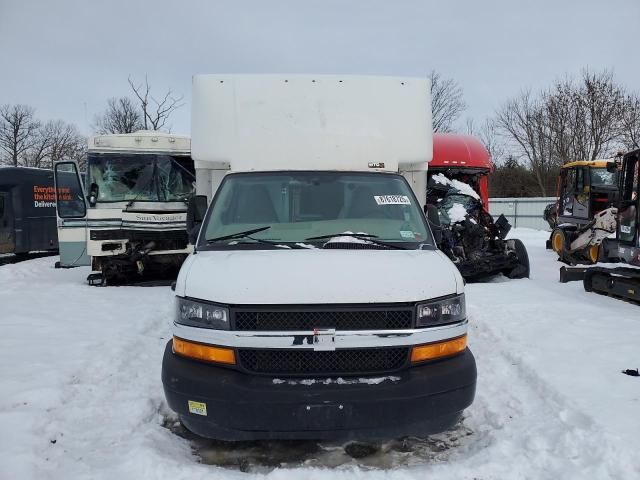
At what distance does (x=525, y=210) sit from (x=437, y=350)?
29.8 meters

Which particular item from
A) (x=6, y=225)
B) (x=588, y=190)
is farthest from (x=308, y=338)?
(x=6, y=225)

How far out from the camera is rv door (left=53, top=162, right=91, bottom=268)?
35.2ft

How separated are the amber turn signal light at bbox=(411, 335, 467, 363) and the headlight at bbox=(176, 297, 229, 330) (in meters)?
1.26

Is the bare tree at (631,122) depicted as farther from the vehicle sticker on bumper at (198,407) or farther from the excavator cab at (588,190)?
the vehicle sticker on bumper at (198,407)

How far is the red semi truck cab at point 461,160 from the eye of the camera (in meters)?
12.6

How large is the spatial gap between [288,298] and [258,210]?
144cm

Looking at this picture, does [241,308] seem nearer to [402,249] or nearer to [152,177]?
[402,249]

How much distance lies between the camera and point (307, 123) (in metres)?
5.37

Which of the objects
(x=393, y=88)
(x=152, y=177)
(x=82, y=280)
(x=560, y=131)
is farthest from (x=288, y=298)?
(x=560, y=131)

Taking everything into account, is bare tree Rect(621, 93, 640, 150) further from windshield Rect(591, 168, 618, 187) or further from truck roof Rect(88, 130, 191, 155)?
truck roof Rect(88, 130, 191, 155)

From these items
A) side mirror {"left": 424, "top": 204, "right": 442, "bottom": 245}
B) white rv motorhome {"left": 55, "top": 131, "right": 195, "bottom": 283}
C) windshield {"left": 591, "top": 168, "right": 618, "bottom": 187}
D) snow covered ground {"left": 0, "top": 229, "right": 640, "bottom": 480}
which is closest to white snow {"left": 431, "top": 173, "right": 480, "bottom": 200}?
windshield {"left": 591, "top": 168, "right": 618, "bottom": 187}

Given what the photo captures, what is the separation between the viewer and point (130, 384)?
486cm

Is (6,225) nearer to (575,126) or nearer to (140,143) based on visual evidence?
(140,143)

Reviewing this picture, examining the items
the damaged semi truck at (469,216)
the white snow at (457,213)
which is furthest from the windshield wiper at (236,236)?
the white snow at (457,213)
